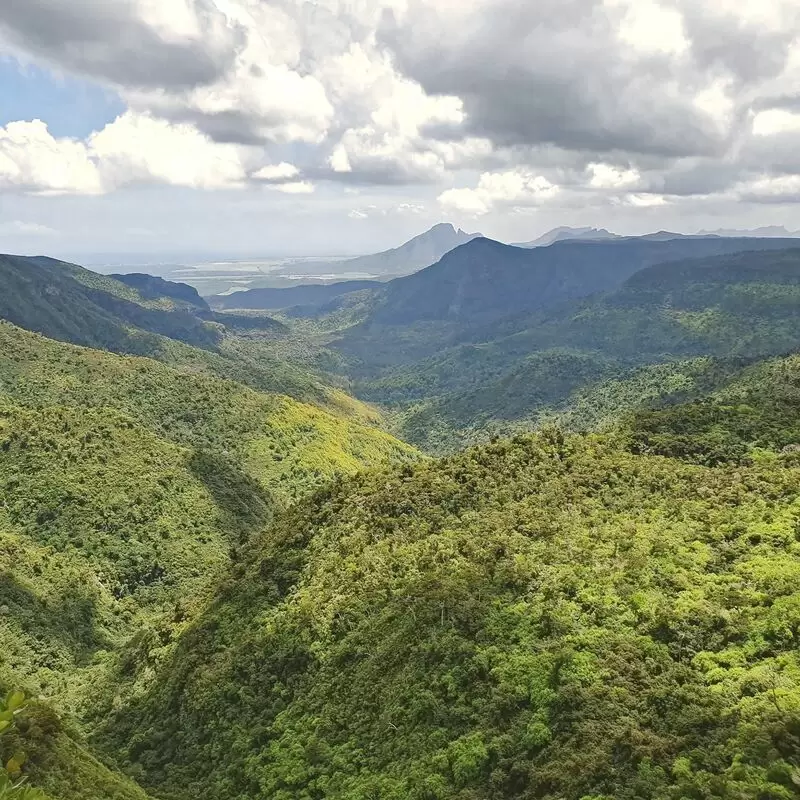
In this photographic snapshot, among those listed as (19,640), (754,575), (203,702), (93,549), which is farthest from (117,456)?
(754,575)

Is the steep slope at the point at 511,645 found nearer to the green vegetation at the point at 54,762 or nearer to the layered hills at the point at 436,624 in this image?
the layered hills at the point at 436,624

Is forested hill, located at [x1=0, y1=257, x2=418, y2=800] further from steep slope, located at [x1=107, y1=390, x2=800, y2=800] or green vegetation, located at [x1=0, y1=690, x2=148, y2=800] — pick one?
steep slope, located at [x1=107, y1=390, x2=800, y2=800]

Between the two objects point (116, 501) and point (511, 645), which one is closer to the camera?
point (511, 645)

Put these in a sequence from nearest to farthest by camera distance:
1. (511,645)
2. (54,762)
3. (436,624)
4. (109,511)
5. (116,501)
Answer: (54,762), (511,645), (436,624), (109,511), (116,501)

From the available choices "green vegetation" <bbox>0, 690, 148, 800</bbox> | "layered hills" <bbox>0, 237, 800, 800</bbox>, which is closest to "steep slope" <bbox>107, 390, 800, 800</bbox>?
"layered hills" <bbox>0, 237, 800, 800</bbox>

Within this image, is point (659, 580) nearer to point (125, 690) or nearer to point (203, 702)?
point (203, 702)

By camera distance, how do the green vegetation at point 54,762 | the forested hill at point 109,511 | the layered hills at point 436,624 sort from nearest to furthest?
the layered hills at point 436,624 → the green vegetation at point 54,762 → the forested hill at point 109,511

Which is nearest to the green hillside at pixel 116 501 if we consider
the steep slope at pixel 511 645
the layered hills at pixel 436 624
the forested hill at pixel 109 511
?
the forested hill at pixel 109 511

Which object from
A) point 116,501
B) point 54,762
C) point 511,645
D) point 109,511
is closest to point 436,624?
point 511,645

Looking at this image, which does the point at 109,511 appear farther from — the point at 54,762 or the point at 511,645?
the point at 511,645
